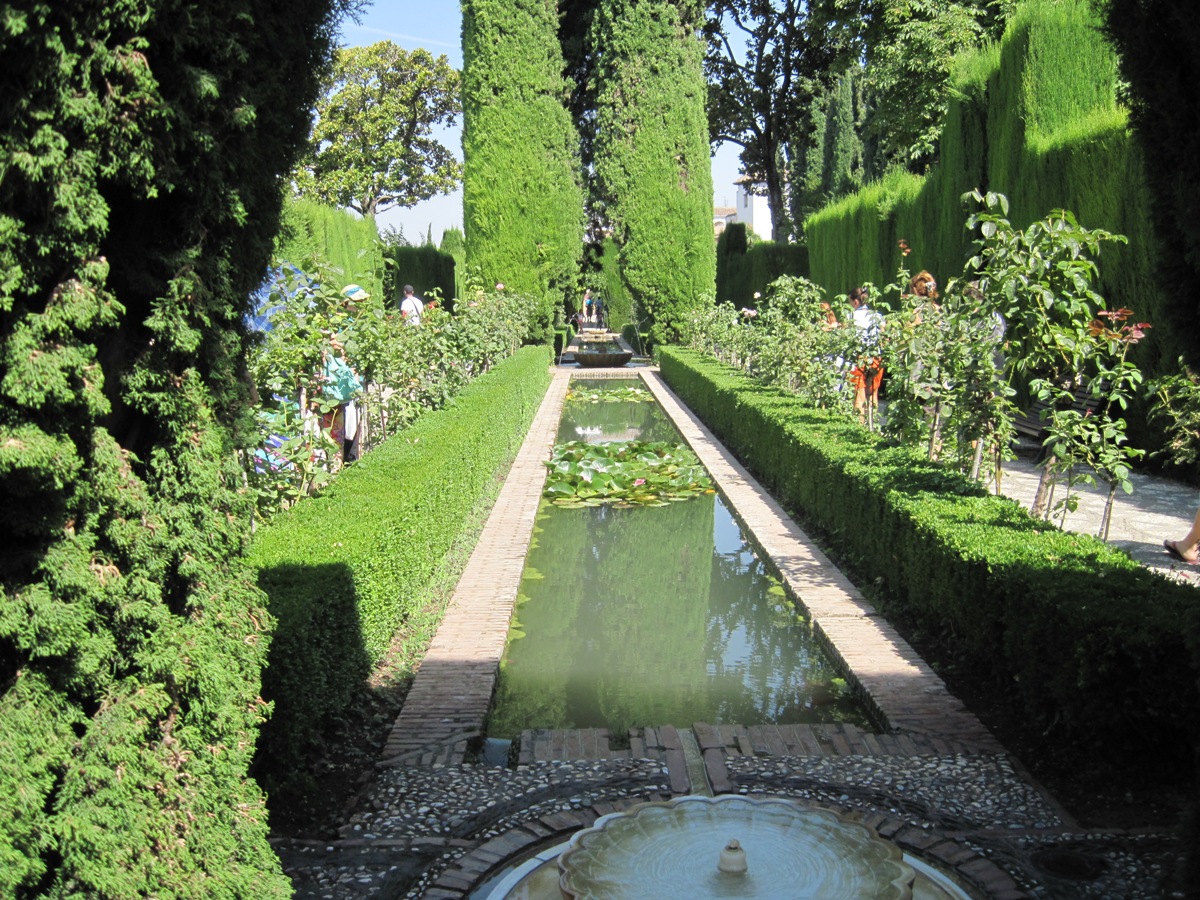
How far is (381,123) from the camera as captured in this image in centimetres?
4075

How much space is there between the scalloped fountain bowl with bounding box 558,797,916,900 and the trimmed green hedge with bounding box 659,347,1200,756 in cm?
101

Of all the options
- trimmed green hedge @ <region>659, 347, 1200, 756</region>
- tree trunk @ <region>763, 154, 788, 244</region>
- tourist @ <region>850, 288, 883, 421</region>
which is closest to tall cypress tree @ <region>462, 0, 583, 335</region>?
tree trunk @ <region>763, 154, 788, 244</region>

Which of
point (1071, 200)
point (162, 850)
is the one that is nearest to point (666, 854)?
point (162, 850)

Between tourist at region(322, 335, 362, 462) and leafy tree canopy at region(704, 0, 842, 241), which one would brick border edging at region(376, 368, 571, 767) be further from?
leafy tree canopy at region(704, 0, 842, 241)

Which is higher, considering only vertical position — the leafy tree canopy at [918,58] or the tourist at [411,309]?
the leafy tree canopy at [918,58]

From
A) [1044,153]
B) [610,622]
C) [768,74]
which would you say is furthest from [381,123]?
[610,622]

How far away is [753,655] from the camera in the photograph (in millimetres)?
5691

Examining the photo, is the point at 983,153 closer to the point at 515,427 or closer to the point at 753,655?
the point at 515,427

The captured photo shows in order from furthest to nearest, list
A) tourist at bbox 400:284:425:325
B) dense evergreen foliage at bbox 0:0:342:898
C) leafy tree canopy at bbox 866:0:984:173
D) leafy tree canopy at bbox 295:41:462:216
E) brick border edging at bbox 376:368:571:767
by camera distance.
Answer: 1. leafy tree canopy at bbox 295:41:462:216
2. leafy tree canopy at bbox 866:0:984:173
3. tourist at bbox 400:284:425:325
4. brick border edging at bbox 376:368:571:767
5. dense evergreen foliage at bbox 0:0:342:898

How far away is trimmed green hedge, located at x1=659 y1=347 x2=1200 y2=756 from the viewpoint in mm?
3605

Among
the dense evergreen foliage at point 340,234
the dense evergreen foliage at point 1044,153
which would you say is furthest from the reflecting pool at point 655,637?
the dense evergreen foliage at point 340,234

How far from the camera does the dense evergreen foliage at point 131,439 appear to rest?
1.95 m

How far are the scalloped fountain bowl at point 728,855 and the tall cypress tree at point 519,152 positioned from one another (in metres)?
A: 21.8

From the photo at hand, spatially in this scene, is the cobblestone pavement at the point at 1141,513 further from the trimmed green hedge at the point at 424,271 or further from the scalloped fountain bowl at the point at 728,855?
the trimmed green hedge at the point at 424,271
